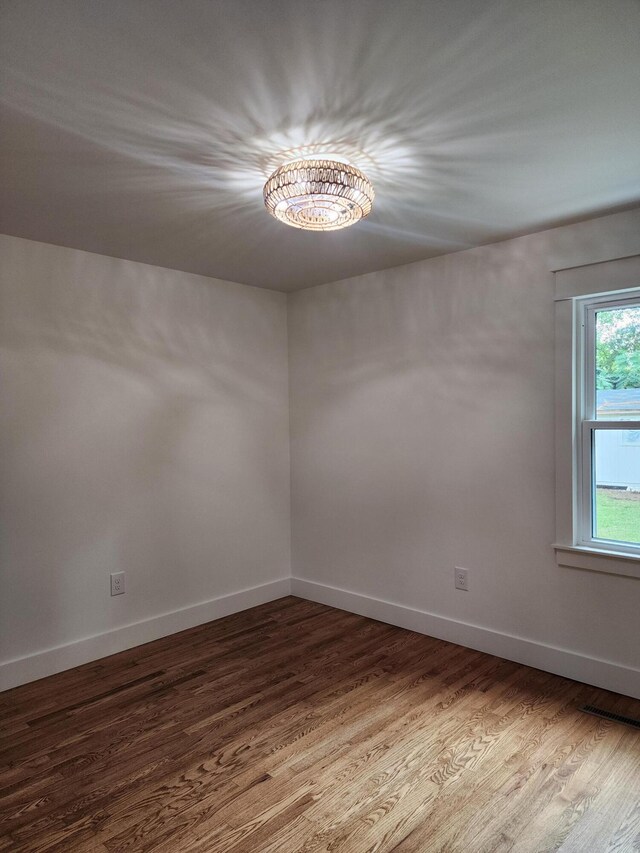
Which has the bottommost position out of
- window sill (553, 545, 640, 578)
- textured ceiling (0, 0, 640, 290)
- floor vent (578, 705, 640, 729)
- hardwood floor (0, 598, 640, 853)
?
hardwood floor (0, 598, 640, 853)

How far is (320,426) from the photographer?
4.01 m

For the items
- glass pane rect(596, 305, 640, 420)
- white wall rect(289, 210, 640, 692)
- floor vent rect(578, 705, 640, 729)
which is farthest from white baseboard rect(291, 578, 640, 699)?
glass pane rect(596, 305, 640, 420)

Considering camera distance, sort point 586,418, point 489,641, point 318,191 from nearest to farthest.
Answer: point 318,191, point 586,418, point 489,641

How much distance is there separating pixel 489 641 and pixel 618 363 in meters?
1.67

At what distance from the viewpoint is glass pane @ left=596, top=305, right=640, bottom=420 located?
8.63 ft

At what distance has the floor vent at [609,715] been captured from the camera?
92.7 inches

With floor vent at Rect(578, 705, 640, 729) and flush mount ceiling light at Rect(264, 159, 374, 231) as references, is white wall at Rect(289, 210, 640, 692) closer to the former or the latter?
floor vent at Rect(578, 705, 640, 729)

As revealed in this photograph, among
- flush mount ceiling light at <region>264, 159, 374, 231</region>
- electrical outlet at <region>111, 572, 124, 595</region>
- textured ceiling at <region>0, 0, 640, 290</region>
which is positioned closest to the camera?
textured ceiling at <region>0, 0, 640, 290</region>

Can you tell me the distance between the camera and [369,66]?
149 cm

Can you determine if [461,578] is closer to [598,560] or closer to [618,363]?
[598,560]

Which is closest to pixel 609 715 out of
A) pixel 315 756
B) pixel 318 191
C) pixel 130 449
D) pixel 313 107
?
pixel 315 756

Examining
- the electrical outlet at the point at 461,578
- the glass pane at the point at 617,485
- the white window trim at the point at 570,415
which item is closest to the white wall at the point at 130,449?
the electrical outlet at the point at 461,578

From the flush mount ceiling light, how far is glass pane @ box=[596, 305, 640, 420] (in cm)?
142

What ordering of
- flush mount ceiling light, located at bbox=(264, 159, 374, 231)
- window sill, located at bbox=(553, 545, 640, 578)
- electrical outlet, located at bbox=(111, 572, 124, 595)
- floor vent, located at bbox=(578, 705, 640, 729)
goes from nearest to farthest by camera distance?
flush mount ceiling light, located at bbox=(264, 159, 374, 231)
floor vent, located at bbox=(578, 705, 640, 729)
window sill, located at bbox=(553, 545, 640, 578)
electrical outlet, located at bbox=(111, 572, 124, 595)
